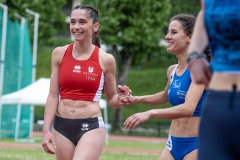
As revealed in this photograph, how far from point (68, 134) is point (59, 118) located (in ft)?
0.70

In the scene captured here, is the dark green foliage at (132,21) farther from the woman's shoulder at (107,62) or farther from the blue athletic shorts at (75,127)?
the blue athletic shorts at (75,127)

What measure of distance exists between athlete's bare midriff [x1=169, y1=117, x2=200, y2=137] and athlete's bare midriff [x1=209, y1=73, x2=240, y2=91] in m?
2.95

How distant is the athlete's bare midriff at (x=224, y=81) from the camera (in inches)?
188

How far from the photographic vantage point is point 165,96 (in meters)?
8.38

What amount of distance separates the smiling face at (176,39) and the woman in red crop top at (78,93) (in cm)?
69

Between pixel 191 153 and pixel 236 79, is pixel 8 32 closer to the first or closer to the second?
pixel 191 153

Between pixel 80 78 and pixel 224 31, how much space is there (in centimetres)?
337

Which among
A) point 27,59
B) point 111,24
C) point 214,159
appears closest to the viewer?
point 214,159

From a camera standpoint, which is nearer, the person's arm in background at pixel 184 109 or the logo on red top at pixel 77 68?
the person's arm in background at pixel 184 109

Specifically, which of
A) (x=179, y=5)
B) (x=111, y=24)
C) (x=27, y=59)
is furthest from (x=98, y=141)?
(x=179, y=5)

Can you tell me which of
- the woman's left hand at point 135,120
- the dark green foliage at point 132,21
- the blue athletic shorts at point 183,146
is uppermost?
the dark green foliage at point 132,21

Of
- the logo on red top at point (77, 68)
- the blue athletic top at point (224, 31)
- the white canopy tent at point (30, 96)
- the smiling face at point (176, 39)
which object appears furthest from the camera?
the white canopy tent at point (30, 96)

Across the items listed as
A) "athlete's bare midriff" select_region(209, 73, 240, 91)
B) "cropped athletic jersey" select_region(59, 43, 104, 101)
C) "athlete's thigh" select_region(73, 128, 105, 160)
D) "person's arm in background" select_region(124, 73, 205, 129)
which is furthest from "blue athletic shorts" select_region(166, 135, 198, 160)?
"athlete's bare midriff" select_region(209, 73, 240, 91)

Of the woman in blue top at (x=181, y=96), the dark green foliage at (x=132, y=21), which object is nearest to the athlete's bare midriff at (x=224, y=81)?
the woman in blue top at (x=181, y=96)
